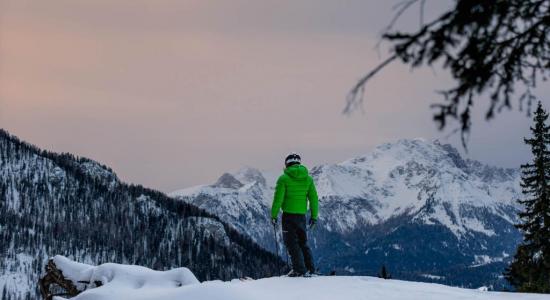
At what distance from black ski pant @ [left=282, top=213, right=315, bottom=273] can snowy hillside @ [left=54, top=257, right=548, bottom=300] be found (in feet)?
5.24

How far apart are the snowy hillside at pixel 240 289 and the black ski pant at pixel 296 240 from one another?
62.9 inches

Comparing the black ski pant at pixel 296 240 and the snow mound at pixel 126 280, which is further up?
the black ski pant at pixel 296 240

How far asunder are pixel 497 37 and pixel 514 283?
43417mm

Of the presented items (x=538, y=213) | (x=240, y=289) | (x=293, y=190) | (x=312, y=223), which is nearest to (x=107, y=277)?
(x=240, y=289)

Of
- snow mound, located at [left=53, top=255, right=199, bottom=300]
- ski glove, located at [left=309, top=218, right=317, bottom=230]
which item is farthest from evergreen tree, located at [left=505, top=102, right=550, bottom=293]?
snow mound, located at [left=53, top=255, right=199, bottom=300]

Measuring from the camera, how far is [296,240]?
1477cm

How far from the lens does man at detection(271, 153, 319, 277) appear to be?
14578 millimetres

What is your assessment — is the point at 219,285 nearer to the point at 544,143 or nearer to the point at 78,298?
the point at 78,298

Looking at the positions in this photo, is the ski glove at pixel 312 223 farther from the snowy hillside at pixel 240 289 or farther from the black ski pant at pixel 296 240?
the snowy hillside at pixel 240 289

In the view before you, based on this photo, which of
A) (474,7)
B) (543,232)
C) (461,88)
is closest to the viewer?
(474,7)

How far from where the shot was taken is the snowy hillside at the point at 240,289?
9617 mm

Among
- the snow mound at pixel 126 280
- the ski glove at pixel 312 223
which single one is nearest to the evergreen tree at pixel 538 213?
the ski glove at pixel 312 223

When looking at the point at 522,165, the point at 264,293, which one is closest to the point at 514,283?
the point at 522,165

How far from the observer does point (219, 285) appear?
31.7ft
